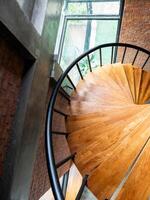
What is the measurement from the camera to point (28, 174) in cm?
174

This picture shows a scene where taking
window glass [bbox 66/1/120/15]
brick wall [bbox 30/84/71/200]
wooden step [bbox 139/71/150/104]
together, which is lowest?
brick wall [bbox 30/84/71/200]

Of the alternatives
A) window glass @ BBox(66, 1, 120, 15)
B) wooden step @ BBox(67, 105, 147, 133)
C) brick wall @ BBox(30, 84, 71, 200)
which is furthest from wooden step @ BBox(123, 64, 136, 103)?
window glass @ BBox(66, 1, 120, 15)

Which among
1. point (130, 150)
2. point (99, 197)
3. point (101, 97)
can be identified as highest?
point (101, 97)

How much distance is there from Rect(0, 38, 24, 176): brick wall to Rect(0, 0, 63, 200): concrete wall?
38 mm

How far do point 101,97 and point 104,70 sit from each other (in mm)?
429

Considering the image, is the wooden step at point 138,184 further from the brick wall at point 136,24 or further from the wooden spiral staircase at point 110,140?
the brick wall at point 136,24

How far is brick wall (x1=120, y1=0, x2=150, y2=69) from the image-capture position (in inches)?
144

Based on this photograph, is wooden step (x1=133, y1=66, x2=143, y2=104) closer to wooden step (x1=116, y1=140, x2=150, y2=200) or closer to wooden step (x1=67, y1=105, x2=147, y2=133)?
wooden step (x1=67, y1=105, x2=147, y2=133)

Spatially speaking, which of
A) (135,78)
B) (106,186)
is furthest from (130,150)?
(135,78)

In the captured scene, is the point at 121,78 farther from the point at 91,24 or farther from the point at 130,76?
the point at 91,24

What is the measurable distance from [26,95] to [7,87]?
17cm

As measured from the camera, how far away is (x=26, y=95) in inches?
64.9

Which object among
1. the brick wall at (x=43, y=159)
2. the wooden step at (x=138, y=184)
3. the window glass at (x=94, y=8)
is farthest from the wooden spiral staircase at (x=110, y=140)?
the window glass at (x=94, y=8)

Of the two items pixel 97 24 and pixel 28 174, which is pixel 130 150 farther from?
pixel 97 24
